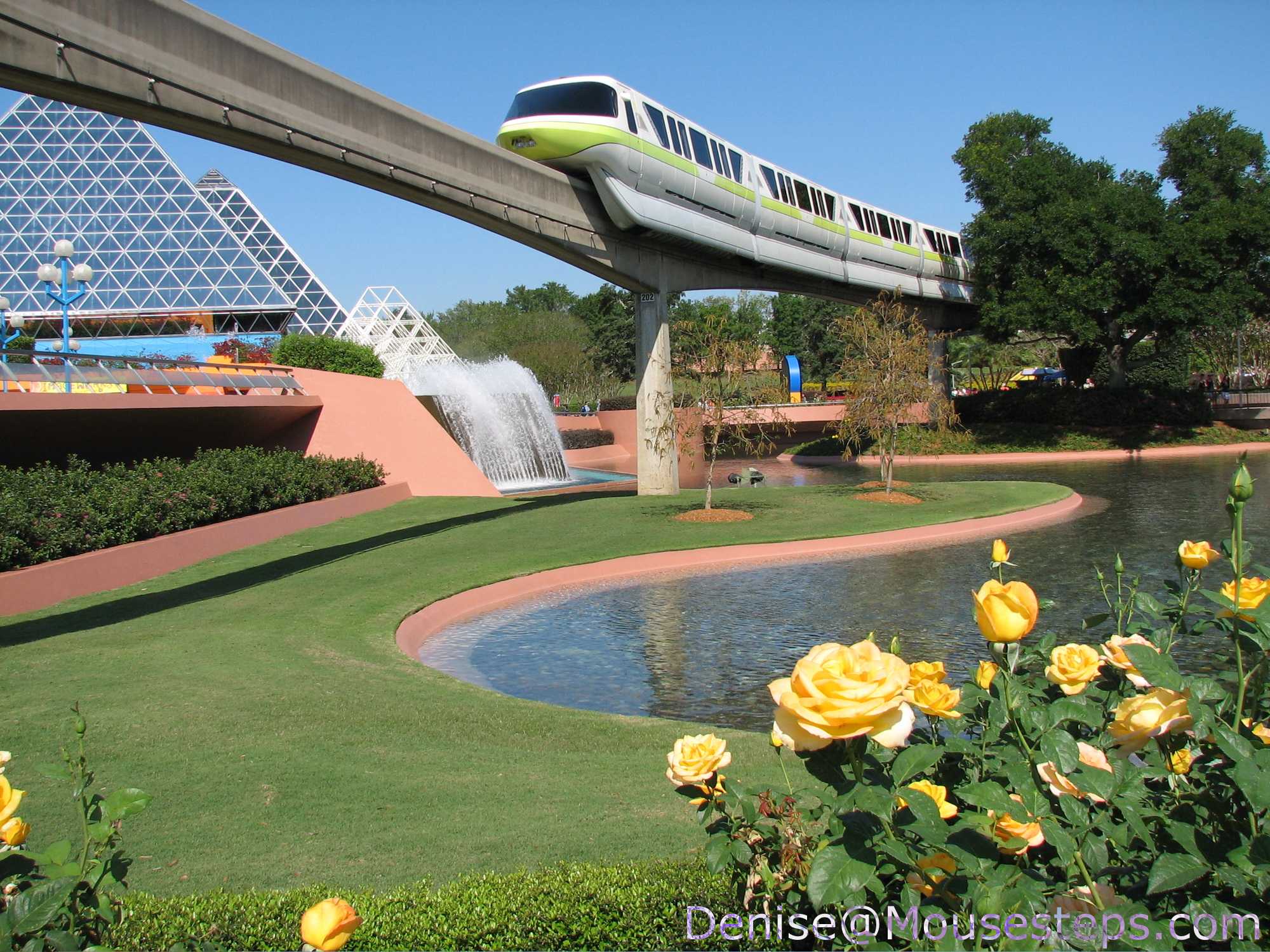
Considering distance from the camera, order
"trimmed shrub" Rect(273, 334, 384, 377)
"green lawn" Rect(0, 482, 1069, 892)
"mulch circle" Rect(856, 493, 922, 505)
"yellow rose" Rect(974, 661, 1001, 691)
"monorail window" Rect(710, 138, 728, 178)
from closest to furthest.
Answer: "yellow rose" Rect(974, 661, 1001, 691)
"green lawn" Rect(0, 482, 1069, 892)
"mulch circle" Rect(856, 493, 922, 505)
"monorail window" Rect(710, 138, 728, 178)
"trimmed shrub" Rect(273, 334, 384, 377)

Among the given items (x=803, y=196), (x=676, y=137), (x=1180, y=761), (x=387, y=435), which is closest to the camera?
(x=1180, y=761)

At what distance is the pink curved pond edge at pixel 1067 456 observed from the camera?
4128 cm

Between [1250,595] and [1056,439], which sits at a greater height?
[1250,595]

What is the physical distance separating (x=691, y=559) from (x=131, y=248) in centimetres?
6378

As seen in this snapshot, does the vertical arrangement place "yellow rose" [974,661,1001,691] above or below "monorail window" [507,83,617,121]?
below

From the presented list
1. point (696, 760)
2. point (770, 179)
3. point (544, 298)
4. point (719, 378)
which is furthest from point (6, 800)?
point (544, 298)

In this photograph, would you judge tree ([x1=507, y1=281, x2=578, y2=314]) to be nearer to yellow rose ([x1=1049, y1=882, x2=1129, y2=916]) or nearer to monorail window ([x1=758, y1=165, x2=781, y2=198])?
monorail window ([x1=758, y1=165, x2=781, y2=198])

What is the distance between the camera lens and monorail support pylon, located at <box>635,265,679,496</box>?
27906 millimetres

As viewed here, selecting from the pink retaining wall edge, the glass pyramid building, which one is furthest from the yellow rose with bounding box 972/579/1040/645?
the glass pyramid building

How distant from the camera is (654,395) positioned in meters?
27.9

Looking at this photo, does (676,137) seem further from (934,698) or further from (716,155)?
(934,698)

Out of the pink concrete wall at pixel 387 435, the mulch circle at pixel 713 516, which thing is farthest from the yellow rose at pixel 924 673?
the pink concrete wall at pixel 387 435

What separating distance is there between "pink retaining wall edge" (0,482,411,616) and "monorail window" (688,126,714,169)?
1316 centimetres

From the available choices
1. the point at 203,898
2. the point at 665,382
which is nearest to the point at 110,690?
the point at 203,898
